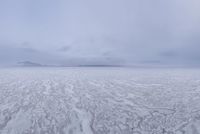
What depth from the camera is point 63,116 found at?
687 centimetres

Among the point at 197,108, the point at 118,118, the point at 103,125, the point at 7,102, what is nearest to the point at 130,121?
the point at 118,118

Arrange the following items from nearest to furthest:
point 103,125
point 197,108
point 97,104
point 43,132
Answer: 1. point 43,132
2. point 103,125
3. point 197,108
4. point 97,104

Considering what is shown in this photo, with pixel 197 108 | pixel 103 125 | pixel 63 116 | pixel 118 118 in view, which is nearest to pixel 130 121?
pixel 118 118

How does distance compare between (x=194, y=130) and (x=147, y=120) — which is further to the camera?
(x=147, y=120)

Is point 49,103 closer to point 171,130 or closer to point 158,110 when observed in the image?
point 158,110

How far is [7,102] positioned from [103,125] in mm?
6018

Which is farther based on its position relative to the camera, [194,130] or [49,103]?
[49,103]

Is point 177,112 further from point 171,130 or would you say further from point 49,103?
point 49,103

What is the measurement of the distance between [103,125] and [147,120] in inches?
69.2

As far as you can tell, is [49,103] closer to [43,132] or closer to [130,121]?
[43,132]

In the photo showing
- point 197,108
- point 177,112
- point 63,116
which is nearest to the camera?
point 63,116

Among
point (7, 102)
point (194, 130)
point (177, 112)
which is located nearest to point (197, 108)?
point (177, 112)

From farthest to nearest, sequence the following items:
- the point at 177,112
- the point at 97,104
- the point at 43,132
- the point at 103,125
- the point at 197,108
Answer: the point at 97,104 < the point at 197,108 < the point at 177,112 < the point at 103,125 < the point at 43,132

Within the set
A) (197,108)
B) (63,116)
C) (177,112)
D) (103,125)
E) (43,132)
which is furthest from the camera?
(197,108)
